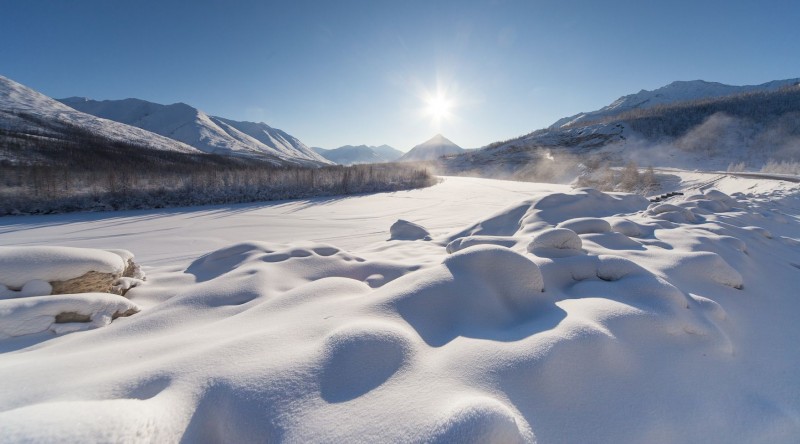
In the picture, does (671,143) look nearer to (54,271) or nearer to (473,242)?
(473,242)

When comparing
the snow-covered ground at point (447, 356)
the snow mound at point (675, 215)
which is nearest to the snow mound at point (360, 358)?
the snow-covered ground at point (447, 356)

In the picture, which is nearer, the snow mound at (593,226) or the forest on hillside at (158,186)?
the snow mound at (593,226)

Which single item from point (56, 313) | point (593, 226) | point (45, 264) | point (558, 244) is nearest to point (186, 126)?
point (45, 264)

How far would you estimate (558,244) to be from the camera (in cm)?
317

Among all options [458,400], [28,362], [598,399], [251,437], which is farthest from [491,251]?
[28,362]

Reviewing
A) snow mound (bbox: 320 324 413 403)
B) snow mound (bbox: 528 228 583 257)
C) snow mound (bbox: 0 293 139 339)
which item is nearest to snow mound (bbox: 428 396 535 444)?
snow mound (bbox: 320 324 413 403)

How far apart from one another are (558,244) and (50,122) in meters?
67.7

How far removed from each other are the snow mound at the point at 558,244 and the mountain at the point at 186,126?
277 feet

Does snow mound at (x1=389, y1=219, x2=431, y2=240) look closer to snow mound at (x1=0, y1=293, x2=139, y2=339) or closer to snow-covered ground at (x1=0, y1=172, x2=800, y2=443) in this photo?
snow-covered ground at (x1=0, y1=172, x2=800, y2=443)

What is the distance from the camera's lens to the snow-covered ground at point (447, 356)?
121cm

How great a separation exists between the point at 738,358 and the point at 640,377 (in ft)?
2.96

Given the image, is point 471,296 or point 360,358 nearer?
point 360,358

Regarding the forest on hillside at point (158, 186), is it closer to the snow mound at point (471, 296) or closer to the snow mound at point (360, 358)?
the snow mound at point (471, 296)

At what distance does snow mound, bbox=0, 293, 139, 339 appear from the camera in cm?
221
